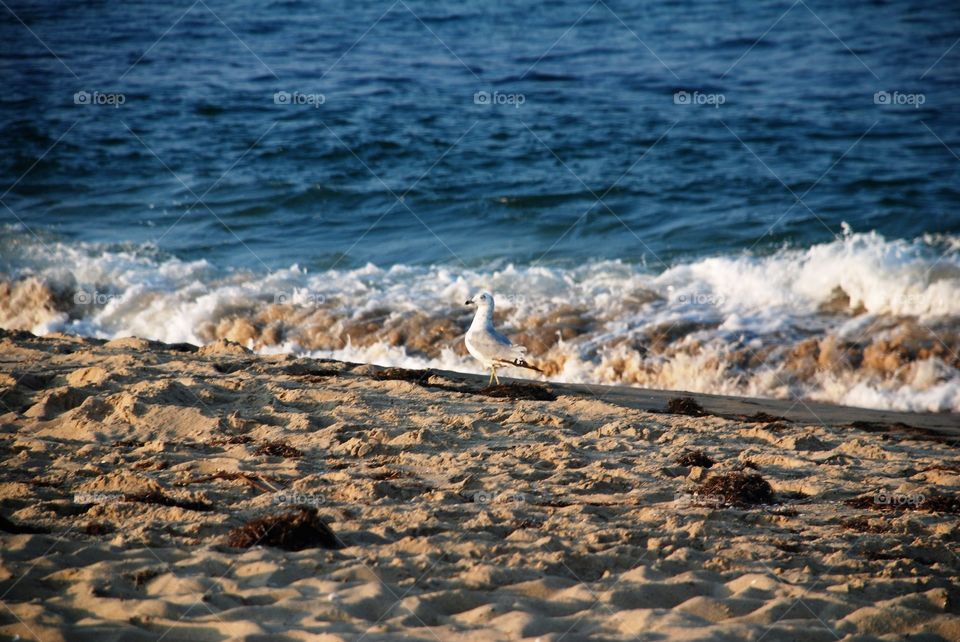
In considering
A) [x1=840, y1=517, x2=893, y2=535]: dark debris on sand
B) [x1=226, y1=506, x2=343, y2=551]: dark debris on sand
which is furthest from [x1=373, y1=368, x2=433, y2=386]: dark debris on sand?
[x1=840, y1=517, x2=893, y2=535]: dark debris on sand

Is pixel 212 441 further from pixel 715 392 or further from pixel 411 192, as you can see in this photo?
pixel 411 192

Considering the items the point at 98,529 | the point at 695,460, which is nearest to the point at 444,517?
the point at 98,529

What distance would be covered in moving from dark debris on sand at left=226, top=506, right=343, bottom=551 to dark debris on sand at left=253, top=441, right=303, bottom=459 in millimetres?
1122

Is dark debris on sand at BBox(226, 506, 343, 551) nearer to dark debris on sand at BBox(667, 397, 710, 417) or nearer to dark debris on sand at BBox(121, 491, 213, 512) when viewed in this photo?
dark debris on sand at BBox(121, 491, 213, 512)

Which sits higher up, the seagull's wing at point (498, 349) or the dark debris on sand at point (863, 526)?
the seagull's wing at point (498, 349)

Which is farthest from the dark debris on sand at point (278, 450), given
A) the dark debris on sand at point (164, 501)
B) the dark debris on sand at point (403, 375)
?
the dark debris on sand at point (403, 375)

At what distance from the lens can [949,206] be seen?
1241 cm

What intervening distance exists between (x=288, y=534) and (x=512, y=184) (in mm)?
10938

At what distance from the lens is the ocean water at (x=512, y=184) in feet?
32.2

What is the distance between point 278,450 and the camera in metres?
5.36

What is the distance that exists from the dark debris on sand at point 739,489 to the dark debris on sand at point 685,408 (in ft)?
6.37

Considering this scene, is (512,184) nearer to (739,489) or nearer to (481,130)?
(481,130)

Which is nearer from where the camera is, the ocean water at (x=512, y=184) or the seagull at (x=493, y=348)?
the seagull at (x=493, y=348)

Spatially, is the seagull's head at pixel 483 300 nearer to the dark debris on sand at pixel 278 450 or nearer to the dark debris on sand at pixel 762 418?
the dark debris on sand at pixel 762 418
